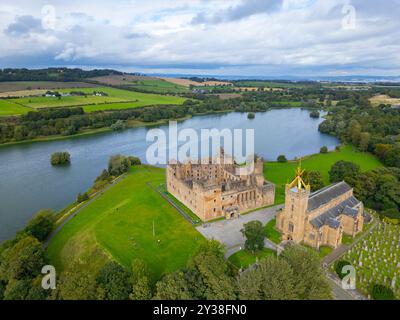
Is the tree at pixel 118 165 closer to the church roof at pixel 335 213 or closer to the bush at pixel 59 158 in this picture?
the bush at pixel 59 158

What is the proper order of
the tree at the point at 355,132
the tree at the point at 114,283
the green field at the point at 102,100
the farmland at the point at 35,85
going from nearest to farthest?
the tree at the point at 114,283 < the tree at the point at 355,132 < the green field at the point at 102,100 < the farmland at the point at 35,85

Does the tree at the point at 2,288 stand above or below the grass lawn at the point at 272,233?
below

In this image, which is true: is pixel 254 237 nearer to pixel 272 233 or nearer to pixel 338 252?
pixel 272 233

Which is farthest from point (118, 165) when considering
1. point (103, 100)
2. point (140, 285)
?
point (103, 100)

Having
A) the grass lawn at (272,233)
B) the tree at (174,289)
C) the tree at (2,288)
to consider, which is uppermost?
the tree at (174,289)

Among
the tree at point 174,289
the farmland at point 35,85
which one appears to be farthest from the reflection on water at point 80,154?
the farmland at point 35,85
